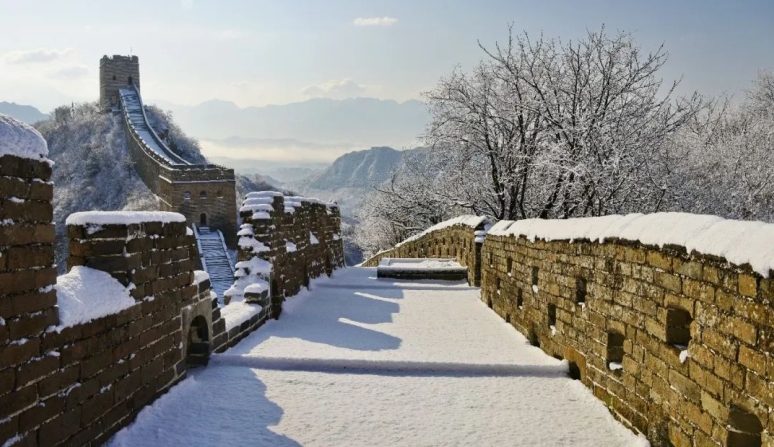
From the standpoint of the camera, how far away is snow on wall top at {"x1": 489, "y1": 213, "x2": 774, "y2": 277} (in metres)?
2.77

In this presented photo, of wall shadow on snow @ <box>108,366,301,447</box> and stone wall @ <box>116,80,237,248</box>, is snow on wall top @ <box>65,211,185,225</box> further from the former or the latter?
stone wall @ <box>116,80,237,248</box>

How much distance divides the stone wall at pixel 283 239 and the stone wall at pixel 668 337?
14.6ft

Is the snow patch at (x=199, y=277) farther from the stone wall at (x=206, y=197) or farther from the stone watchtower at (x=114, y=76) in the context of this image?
the stone watchtower at (x=114, y=76)

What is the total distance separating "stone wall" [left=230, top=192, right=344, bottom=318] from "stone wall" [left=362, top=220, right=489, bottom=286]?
3.54 metres

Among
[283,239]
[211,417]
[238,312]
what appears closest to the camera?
[211,417]

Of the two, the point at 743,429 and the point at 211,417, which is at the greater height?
the point at 743,429

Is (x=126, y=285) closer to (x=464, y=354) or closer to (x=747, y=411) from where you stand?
(x=464, y=354)

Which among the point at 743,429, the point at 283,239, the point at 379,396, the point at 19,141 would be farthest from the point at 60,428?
the point at 283,239

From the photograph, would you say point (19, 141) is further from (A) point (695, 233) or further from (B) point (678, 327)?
(B) point (678, 327)

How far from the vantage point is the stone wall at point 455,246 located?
41.1 feet

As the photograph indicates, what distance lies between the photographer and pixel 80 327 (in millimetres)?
3484

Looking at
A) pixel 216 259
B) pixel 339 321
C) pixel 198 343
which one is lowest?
pixel 216 259

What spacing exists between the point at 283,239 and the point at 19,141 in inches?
262

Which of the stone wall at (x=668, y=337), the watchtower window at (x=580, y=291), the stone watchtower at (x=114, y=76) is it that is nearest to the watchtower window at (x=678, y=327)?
the stone wall at (x=668, y=337)
